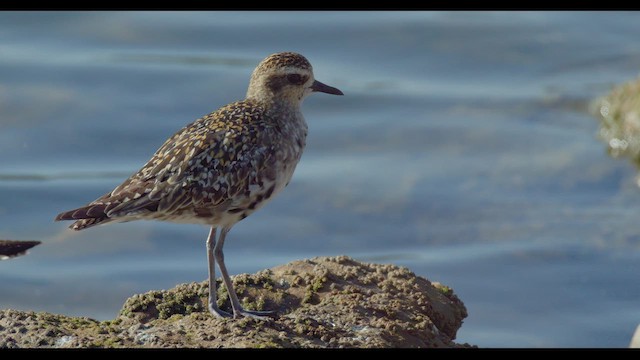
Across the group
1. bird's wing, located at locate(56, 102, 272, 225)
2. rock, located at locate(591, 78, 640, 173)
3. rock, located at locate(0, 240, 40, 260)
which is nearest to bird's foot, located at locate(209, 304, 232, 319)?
bird's wing, located at locate(56, 102, 272, 225)

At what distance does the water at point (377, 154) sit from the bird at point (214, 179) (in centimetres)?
321

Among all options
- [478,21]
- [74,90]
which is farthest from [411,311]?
[478,21]

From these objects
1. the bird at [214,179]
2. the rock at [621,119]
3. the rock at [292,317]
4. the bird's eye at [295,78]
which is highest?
the rock at [621,119]

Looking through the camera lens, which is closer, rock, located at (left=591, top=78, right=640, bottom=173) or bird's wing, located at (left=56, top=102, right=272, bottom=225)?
bird's wing, located at (left=56, top=102, right=272, bottom=225)

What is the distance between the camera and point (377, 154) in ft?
49.9

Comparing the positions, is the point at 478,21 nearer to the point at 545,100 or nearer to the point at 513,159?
the point at 545,100

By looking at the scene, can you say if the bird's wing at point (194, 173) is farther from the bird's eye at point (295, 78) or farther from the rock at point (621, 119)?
the rock at point (621, 119)

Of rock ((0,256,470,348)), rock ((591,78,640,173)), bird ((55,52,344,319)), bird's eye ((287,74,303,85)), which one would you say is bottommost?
rock ((0,256,470,348))

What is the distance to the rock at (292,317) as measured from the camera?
7.48 m

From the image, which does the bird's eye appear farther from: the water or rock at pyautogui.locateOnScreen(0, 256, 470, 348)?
the water

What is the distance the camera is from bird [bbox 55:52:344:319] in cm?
823

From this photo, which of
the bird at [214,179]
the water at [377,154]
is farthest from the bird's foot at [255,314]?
the water at [377,154]

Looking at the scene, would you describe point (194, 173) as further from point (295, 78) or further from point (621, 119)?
point (621, 119)

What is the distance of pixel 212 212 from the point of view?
8.52 meters
